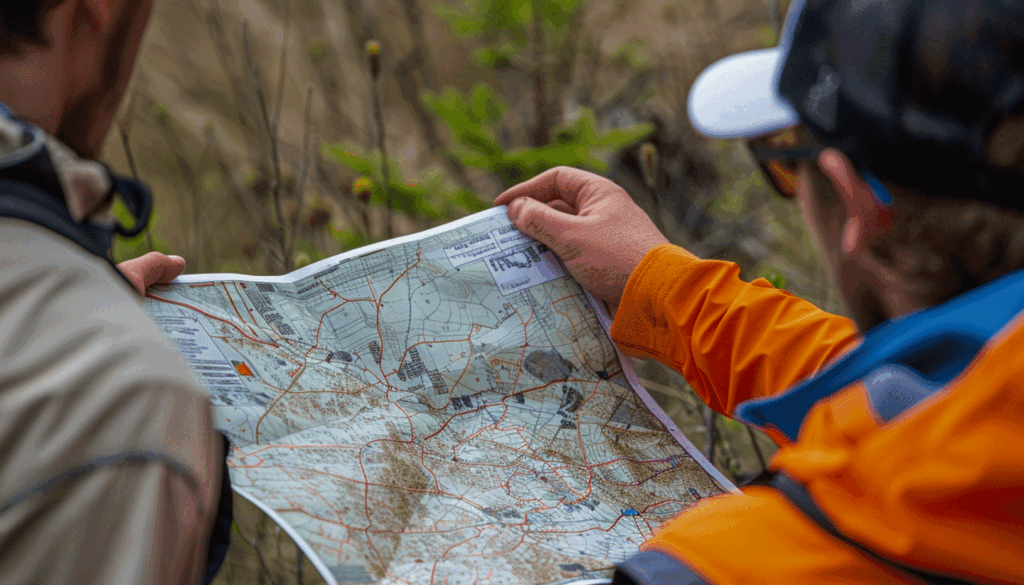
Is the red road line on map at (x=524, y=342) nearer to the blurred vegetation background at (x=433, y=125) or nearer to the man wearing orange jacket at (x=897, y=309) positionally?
the man wearing orange jacket at (x=897, y=309)

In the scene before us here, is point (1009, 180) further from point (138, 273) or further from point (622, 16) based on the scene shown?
point (622, 16)

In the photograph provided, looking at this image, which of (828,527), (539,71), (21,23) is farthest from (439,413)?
(539,71)

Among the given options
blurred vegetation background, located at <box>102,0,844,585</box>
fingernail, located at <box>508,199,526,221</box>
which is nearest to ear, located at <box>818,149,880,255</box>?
fingernail, located at <box>508,199,526,221</box>

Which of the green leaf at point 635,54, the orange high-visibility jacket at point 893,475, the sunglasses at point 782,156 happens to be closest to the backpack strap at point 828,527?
the orange high-visibility jacket at point 893,475

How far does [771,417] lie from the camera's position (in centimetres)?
80

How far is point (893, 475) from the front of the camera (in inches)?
23.0

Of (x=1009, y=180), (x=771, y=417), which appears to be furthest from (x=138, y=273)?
(x=1009, y=180)

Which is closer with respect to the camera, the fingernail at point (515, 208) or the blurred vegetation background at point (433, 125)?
the fingernail at point (515, 208)

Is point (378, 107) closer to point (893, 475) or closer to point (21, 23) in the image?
point (21, 23)

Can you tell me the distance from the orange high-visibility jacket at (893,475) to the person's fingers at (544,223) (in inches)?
23.2

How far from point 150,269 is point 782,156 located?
1009 mm

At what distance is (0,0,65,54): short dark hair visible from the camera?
61 centimetres

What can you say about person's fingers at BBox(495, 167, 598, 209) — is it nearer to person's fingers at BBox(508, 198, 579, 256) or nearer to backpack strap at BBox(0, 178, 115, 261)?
person's fingers at BBox(508, 198, 579, 256)

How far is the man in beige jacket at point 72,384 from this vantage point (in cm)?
52
